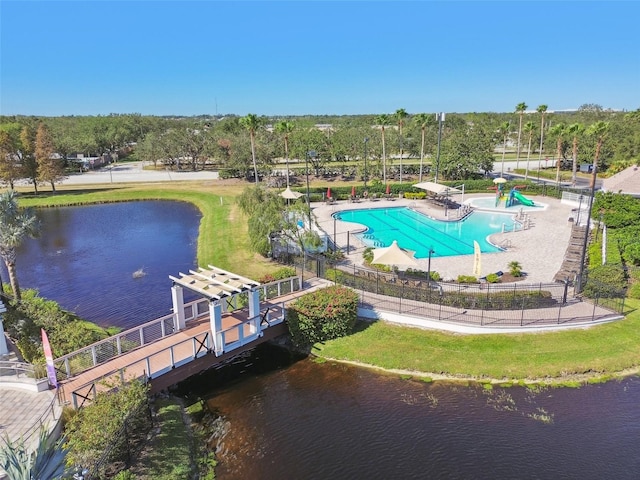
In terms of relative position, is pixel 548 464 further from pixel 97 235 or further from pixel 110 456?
pixel 97 235

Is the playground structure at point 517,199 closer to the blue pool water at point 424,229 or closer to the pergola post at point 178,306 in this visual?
the blue pool water at point 424,229

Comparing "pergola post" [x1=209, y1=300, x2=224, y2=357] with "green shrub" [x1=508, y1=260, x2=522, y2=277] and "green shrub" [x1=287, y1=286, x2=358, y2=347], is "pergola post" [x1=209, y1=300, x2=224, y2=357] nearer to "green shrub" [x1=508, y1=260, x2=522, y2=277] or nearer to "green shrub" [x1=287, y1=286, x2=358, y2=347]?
"green shrub" [x1=287, y1=286, x2=358, y2=347]

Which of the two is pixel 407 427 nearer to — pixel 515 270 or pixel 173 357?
pixel 173 357

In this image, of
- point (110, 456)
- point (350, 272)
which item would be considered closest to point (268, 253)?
point (350, 272)

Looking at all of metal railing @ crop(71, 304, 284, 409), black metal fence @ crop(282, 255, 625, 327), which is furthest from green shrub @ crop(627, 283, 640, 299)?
metal railing @ crop(71, 304, 284, 409)

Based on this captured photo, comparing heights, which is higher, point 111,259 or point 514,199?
point 514,199

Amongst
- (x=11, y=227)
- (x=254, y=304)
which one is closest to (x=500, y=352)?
(x=254, y=304)
